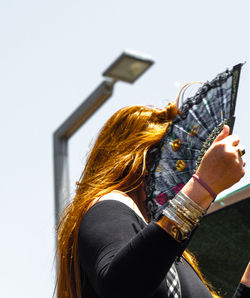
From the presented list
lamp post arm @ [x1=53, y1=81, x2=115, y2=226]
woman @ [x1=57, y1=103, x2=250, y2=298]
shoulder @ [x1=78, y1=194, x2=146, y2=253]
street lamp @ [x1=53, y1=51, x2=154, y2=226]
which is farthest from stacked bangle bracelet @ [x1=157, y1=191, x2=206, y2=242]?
lamp post arm @ [x1=53, y1=81, x2=115, y2=226]

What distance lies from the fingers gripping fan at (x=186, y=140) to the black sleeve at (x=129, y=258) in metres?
0.39

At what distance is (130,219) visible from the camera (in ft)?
6.84

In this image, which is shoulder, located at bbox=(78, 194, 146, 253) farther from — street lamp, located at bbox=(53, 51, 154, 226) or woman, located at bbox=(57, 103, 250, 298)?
street lamp, located at bbox=(53, 51, 154, 226)

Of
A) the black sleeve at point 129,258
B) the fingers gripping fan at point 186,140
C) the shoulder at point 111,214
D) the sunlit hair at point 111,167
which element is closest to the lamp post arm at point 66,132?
the sunlit hair at point 111,167

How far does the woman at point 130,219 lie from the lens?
1.84 m

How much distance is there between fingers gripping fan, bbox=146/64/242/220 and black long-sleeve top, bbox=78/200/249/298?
242 mm

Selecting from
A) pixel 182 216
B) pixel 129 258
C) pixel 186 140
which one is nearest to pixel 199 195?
pixel 182 216

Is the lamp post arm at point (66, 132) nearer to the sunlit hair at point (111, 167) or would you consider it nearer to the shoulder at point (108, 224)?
the sunlit hair at point (111, 167)

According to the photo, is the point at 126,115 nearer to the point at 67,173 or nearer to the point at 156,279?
the point at 156,279

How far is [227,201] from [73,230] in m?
1.47

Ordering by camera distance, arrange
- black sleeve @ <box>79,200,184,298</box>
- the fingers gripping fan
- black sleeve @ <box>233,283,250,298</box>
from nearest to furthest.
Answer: black sleeve @ <box>79,200,184,298</box> < black sleeve @ <box>233,283,250,298</box> < the fingers gripping fan

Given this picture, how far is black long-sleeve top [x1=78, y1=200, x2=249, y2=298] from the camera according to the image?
5.99 ft

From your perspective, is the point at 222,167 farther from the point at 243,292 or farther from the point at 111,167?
the point at 111,167

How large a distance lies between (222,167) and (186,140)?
54cm
